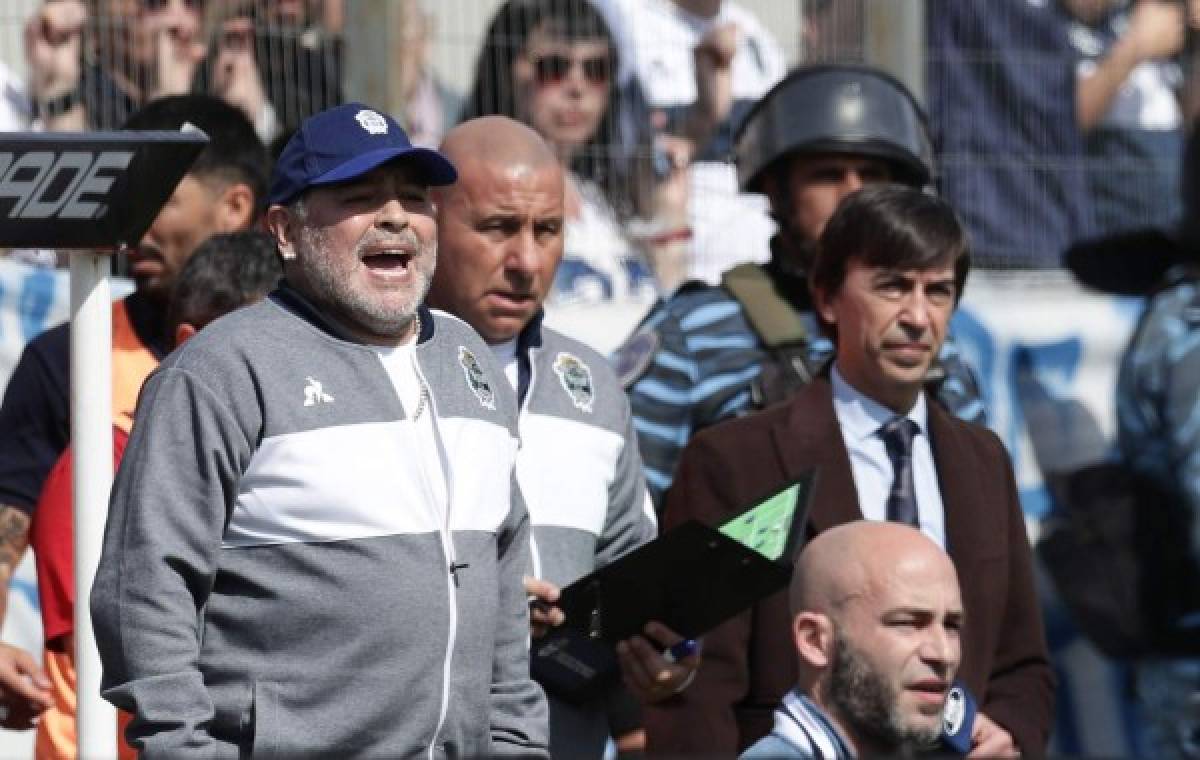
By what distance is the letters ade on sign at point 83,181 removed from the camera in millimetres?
4605

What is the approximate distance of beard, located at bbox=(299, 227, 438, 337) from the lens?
4887 millimetres

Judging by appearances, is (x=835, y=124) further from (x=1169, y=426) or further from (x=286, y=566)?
(x=286, y=566)

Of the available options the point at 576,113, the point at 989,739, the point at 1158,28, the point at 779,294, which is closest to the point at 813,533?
the point at 989,739

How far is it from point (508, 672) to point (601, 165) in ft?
11.4

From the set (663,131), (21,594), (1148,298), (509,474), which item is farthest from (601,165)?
(509,474)

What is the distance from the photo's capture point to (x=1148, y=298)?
8047 mm

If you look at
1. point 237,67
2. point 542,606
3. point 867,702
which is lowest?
point 867,702

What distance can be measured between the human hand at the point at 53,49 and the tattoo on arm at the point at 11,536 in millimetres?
1853

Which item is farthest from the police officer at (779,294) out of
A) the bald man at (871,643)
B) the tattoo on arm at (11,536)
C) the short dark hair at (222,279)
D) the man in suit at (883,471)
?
the tattoo on arm at (11,536)

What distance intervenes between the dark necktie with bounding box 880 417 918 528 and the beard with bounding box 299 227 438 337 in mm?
1517

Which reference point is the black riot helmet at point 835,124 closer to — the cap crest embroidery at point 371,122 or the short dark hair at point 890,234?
the short dark hair at point 890,234

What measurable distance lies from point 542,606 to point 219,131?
6.61 feet

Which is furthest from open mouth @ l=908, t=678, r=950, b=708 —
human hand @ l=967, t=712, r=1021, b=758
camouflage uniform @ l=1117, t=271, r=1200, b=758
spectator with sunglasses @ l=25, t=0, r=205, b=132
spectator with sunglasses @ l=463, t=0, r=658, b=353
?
spectator with sunglasses @ l=25, t=0, r=205, b=132

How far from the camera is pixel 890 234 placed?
6246 mm
